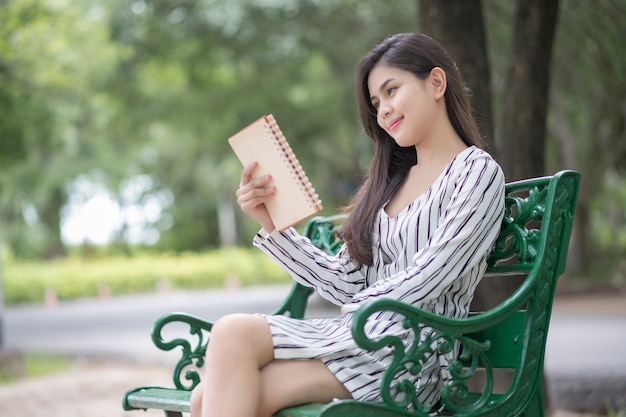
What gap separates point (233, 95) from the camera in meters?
16.3

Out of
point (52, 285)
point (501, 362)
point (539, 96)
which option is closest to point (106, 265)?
point (52, 285)

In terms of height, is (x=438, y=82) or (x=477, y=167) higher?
(x=438, y=82)

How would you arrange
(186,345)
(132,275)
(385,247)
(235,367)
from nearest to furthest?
(235,367) → (385,247) → (186,345) → (132,275)

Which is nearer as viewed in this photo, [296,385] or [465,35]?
[296,385]

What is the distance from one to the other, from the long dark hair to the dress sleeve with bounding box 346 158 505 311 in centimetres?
26

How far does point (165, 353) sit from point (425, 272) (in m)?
9.30

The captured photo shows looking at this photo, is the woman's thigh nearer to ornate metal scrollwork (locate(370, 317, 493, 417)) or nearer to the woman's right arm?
ornate metal scrollwork (locate(370, 317, 493, 417))

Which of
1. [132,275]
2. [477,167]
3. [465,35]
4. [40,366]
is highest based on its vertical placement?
[465,35]

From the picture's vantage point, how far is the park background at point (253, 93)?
500 centimetres

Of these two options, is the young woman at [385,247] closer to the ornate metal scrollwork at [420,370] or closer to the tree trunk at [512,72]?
the ornate metal scrollwork at [420,370]

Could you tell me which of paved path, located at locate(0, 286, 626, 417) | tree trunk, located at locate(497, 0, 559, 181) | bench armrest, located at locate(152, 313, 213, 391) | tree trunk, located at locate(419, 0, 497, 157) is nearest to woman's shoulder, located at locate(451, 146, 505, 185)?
bench armrest, located at locate(152, 313, 213, 391)

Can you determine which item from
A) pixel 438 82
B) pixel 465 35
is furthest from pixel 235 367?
pixel 465 35

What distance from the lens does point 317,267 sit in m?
2.90

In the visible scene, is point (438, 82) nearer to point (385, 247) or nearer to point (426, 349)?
point (385, 247)
